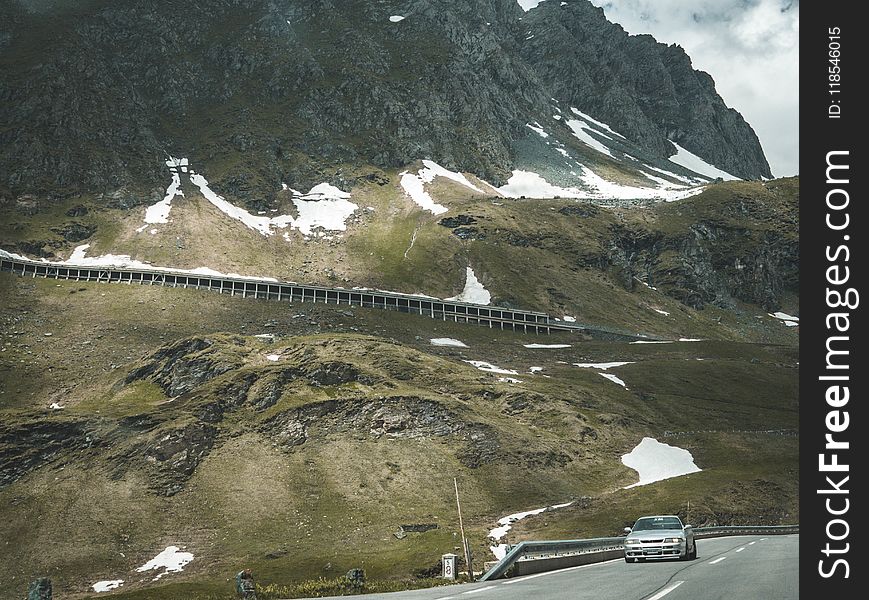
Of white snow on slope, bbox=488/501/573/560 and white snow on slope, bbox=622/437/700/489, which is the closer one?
white snow on slope, bbox=488/501/573/560

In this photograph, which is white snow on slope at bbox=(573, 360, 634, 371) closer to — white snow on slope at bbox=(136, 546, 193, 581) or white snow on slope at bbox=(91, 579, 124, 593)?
white snow on slope at bbox=(136, 546, 193, 581)

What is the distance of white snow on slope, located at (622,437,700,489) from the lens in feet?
373

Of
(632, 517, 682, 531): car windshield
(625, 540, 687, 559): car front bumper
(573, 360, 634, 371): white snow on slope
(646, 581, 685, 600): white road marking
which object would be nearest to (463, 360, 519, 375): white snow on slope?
(573, 360, 634, 371): white snow on slope

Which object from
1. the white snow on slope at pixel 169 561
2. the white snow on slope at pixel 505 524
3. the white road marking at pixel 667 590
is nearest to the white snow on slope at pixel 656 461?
the white snow on slope at pixel 505 524

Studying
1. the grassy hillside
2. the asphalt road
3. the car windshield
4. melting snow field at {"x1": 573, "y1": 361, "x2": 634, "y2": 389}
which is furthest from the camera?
melting snow field at {"x1": 573, "y1": 361, "x2": 634, "y2": 389}

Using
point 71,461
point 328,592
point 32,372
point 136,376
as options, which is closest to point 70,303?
point 32,372

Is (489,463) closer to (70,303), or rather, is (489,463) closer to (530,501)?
(530,501)

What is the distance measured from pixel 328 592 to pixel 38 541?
3195 inches

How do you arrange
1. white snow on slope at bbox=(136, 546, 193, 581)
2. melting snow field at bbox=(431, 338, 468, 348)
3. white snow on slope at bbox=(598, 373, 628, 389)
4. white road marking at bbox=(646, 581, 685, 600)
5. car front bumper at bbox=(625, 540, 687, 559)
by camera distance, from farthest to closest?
melting snow field at bbox=(431, 338, 468, 348) → white snow on slope at bbox=(598, 373, 628, 389) → white snow on slope at bbox=(136, 546, 193, 581) → car front bumper at bbox=(625, 540, 687, 559) → white road marking at bbox=(646, 581, 685, 600)

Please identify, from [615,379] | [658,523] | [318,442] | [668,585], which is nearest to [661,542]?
[658,523]

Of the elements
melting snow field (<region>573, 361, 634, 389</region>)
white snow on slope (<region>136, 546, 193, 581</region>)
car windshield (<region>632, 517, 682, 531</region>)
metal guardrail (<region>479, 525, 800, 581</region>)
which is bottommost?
white snow on slope (<region>136, 546, 193, 581</region>)

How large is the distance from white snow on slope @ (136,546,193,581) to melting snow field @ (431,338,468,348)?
3346 inches

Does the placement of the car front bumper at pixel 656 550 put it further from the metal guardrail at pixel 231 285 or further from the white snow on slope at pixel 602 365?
the metal guardrail at pixel 231 285

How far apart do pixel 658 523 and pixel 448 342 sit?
5532 inches
